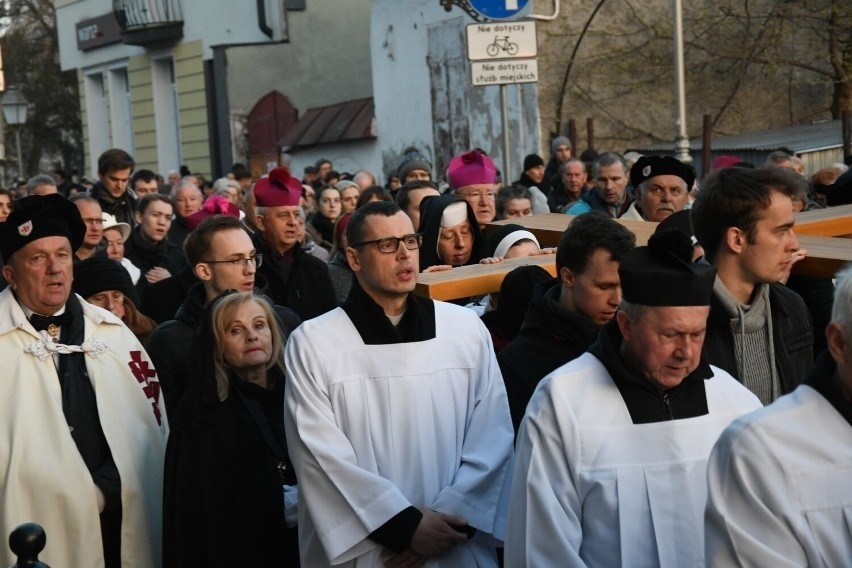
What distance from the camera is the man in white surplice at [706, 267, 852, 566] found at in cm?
329

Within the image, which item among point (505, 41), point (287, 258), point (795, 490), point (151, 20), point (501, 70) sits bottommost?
point (795, 490)

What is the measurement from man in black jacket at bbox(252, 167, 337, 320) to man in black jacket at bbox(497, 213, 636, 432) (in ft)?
10.8

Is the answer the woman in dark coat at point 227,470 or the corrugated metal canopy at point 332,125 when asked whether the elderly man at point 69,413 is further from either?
the corrugated metal canopy at point 332,125

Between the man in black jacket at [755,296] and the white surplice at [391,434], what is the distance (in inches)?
36.3

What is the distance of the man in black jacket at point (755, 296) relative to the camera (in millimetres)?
4836

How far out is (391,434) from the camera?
537 centimetres

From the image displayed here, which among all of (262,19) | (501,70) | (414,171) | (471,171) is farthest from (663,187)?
(262,19)

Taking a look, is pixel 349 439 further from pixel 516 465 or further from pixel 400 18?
pixel 400 18

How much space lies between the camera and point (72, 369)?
6.18 meters

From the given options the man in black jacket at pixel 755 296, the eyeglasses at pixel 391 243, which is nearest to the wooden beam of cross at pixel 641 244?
the man in black jacket at pixel 755 296

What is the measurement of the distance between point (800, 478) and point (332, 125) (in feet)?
86.3

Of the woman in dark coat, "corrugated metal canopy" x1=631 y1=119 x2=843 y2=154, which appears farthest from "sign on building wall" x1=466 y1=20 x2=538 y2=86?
"corrugated metal canopy" x1=631 y1=119 x2=843 y2=154

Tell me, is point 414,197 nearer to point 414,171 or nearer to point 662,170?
point 662,170

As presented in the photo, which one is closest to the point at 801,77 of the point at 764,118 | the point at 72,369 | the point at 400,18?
the point at 764,118
